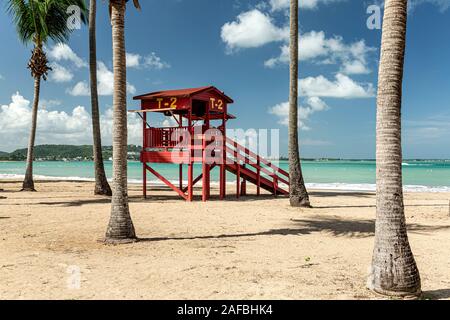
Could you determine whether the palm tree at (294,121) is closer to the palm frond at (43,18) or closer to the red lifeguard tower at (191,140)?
the red lifeguard tower at (191,140)

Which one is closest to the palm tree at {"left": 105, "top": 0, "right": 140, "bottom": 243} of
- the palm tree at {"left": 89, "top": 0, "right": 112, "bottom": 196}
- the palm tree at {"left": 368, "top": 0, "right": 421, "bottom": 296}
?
the palm tree at {"left": 368, "top": 0, "right": 421, "bottom": 296}

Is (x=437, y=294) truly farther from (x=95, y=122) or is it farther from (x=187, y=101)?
(x=95, y=122)

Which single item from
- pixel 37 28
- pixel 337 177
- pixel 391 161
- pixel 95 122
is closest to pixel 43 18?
pixel 37 28

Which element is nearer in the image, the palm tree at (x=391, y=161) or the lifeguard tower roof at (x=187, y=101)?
the palm tree at (x=391, y=161)

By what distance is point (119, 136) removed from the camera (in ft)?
31.5

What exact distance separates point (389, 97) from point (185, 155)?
13.6 m

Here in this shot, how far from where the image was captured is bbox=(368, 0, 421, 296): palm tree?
230 inches

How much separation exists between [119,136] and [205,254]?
3473 millimetres

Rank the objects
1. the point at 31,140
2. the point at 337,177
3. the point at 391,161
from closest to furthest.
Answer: the point at 391,161
the point at 31,140
the point at 337,177

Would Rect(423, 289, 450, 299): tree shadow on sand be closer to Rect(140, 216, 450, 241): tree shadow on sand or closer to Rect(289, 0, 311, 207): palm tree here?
Rect(140, 216, 450, 241): tree shadow on sand

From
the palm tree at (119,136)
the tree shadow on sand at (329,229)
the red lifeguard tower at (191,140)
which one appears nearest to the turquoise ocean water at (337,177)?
the red lifeguard tower at (191,140)

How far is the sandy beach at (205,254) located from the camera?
20.2ft

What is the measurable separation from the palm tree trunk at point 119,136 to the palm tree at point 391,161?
592 cm

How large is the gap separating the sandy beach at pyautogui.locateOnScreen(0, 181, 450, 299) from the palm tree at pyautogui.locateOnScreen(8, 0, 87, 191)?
9.55 m
